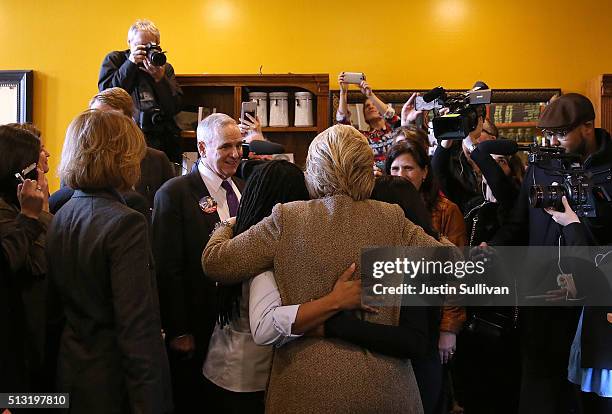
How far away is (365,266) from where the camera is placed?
156cm

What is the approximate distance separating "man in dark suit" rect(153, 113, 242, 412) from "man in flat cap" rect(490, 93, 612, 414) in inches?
A: 46.2

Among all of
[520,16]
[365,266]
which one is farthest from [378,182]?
[520,16]

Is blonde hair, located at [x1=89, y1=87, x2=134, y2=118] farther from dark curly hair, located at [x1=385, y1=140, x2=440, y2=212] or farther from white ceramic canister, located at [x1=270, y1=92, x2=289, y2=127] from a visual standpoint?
white ceramic canister, located at [x1=270, y1=92, x2=289, y2=127]

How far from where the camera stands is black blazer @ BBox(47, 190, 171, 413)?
1529mm

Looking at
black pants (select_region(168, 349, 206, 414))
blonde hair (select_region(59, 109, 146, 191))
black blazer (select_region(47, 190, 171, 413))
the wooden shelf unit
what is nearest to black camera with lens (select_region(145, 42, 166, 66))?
the wooden shelf unit

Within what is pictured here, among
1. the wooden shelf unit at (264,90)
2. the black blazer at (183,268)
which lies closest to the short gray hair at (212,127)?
the black blazer at (183,268)

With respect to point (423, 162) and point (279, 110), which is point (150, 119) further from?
point (423, 162)

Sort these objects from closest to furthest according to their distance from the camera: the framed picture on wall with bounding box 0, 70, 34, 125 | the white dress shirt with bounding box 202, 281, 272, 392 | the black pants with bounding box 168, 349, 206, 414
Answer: the white dress shirt with bounding box 202, 281, 272, 392 < the black pants with bounding box 168, 349, 206, 414 < the framed picture on wall with bounding box 0, 70, 34, 125

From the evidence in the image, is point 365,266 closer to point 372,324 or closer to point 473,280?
point 372,324

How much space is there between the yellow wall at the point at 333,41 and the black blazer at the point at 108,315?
3.01m

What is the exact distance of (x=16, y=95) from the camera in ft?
14.4

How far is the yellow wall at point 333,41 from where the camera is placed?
14.5 feet

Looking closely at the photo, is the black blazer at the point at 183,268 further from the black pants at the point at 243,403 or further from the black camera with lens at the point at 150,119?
the black camera with lens at the point at 150,119

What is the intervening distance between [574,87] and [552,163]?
7.52ft
